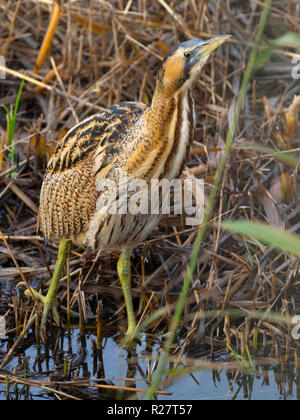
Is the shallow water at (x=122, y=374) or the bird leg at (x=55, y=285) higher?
the bird leg at (x=55, y=285)

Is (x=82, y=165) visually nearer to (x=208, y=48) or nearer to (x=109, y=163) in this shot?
(x=109, y=163)

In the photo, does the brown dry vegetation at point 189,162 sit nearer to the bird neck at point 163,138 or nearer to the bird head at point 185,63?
the bird neck at point 163,138

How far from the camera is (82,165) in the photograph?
Answer: 8.50 feet

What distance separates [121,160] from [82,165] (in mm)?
237

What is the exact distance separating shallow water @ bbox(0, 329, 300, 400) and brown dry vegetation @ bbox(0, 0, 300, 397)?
0.08 meters

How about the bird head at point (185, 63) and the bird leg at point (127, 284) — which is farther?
the bird leg at point (127, 284)

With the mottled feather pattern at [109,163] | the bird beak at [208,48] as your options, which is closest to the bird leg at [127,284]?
the mottled feather pattern at [109,163]

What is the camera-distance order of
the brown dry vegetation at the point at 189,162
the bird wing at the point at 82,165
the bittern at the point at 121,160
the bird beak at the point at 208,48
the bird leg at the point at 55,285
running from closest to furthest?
the bird beak at the point at 208,48
the bittern at the point at 121,160
the bird wing at the point at 82,165
the brown dry vegetation at the point at 189,162
the bird leg at the point at 55,285

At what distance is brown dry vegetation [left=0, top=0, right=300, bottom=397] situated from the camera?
2.63m

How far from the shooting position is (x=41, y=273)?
3.03 metres

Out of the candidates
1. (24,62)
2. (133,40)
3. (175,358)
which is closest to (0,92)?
(24,62)

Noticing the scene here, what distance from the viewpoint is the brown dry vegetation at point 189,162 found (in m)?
2.63

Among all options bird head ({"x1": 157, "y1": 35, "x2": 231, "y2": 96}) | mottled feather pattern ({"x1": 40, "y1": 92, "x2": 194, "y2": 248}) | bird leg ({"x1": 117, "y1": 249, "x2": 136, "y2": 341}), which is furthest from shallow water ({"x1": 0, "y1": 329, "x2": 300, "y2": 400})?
bird head ({"x1": 157, "y1": 35, "x2": 231, "y2": 96})
